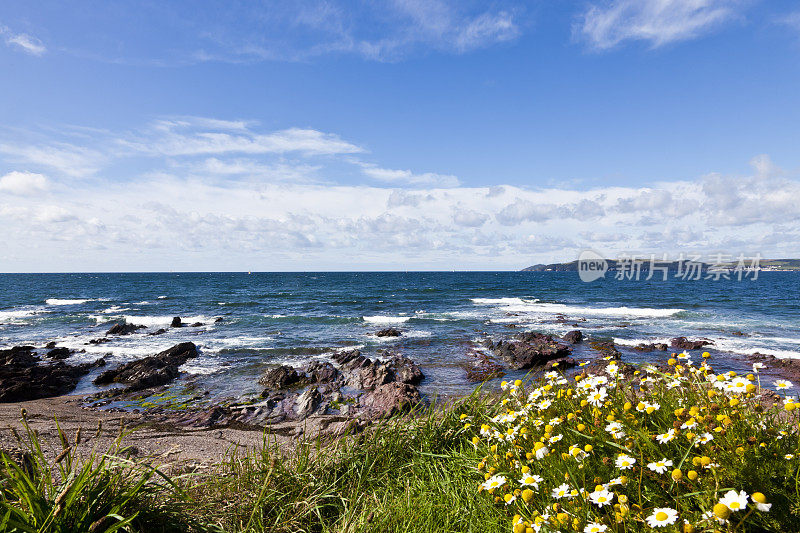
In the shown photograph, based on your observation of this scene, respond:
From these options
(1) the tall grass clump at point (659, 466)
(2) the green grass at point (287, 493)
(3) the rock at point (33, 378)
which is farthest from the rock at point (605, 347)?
(3) the rock at point (33, 378)

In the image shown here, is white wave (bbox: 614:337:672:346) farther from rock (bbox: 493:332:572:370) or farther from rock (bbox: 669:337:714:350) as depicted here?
rock (bbox: 493:332:572:370)

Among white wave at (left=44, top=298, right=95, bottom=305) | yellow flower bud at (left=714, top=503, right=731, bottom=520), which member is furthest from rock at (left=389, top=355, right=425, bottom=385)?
white wave at (left=44, top=298, right=95, bottom=305)

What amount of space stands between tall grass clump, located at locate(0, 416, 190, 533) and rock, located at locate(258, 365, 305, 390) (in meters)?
11.3

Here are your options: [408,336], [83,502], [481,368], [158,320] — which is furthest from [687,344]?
[158,320]

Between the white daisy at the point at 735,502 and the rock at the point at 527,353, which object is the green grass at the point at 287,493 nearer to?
the white daisy at the point at 735,502

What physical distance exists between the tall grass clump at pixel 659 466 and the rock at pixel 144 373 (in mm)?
14546

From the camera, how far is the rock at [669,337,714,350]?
1920 centimetres

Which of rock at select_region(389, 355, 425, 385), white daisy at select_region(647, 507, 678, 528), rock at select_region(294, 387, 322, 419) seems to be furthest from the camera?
rock at select_region(389, 355, 425, 385)

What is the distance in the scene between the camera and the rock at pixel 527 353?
16.9 meters

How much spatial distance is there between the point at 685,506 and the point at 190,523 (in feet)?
10.9

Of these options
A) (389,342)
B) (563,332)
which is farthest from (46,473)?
(563,332)

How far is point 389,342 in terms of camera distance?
2241cm

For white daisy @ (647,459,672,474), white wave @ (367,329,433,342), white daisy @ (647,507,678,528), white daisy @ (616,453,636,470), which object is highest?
white daisy @ (647,459,672,474)

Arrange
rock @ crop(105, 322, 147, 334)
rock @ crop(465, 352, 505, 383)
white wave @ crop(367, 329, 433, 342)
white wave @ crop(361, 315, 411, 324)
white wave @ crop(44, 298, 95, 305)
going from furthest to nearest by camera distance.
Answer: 1. white wave @ crop(44, 298, 95, 305)
2. white wave @ crop(361, 315, 411, 324)
3. rock @ crop(105, 322, 147, 334)
4. white wave @ crop(367, 329, 433, 342)
5. rock @ crop(465, 352, 505, 383)
